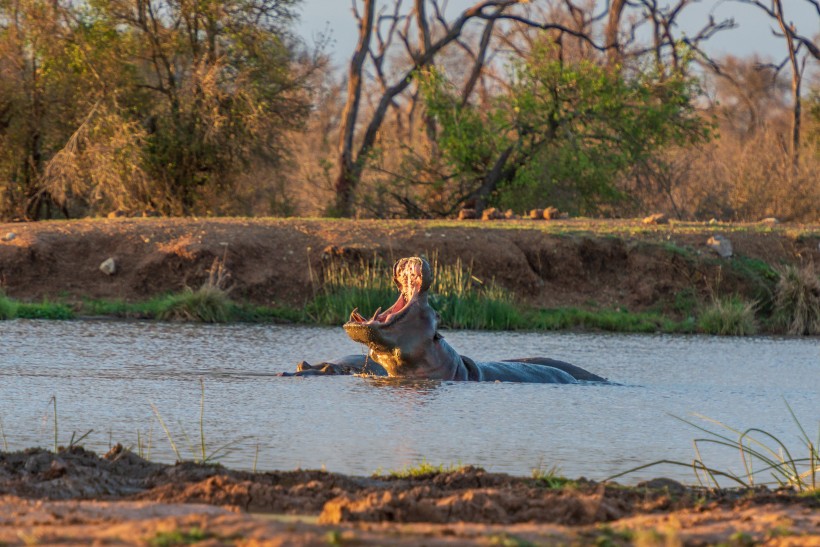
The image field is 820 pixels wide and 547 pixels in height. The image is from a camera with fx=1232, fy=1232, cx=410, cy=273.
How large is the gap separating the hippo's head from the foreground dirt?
3305 millimetres

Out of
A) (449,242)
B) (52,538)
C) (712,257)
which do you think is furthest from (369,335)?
(712,257)

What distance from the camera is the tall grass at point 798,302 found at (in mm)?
15742

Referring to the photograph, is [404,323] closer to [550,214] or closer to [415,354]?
[415,354]

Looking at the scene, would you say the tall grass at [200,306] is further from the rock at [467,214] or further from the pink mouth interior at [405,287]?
the rock at [467,214]

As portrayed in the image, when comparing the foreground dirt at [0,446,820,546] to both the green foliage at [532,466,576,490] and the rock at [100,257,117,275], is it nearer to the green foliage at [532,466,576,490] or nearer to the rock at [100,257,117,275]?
the green foliage at [532,466,576,490]

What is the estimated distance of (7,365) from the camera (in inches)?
368

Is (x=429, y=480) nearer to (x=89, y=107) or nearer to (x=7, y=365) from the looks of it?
(x=7, y=365)

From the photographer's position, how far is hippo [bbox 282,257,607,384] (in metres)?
8.41

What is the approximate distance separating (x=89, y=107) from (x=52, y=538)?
20.7 metres

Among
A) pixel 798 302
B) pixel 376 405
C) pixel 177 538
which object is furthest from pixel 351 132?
pixel 177 538

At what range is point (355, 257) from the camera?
16.5 metres

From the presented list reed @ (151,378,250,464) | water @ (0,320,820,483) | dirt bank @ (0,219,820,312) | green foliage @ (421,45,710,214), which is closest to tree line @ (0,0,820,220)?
green foliage @ (421,45,710,214)

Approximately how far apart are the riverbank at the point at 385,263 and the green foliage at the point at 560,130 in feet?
17.7

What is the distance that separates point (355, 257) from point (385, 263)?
0.51 m
